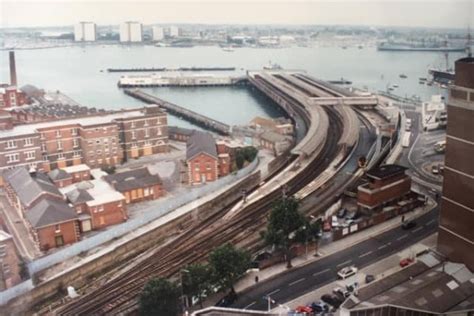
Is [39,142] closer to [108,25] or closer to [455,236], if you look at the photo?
[108,25]

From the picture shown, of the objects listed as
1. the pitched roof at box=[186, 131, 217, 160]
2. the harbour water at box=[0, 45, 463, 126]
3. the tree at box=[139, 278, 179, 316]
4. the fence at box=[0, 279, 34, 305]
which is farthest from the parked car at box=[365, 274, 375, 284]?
the harbour water at box=[0, 45, 463, 126]

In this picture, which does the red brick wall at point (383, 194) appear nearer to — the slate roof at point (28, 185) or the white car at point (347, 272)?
the white car at point (347, 272)

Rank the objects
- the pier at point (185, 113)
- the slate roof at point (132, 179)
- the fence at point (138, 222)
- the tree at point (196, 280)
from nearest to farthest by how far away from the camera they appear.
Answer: the tree at point (196, 280), the fence at point (138, 222), the slate roof at point (132, 179), the pier at point (185, 113)

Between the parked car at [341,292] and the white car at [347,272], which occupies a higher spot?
the white car at [347,272]

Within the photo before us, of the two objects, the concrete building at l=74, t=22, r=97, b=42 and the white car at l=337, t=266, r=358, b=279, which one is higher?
the concrete building at l=74, t=22, r=97, b=42

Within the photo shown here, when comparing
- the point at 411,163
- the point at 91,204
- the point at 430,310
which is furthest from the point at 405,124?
the point at 91,204

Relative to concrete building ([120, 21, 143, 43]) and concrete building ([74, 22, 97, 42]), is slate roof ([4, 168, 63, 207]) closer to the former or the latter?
concrete building ([74, 22, 97, 42])

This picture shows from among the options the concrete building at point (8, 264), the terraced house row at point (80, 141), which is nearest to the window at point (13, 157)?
the terraced house row at point (80, 141)
